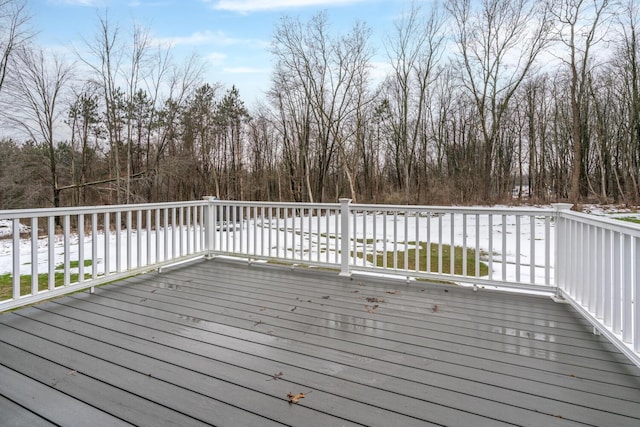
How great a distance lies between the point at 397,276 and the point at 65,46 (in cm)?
1070

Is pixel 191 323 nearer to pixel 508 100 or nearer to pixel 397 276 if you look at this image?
pixel 397 276

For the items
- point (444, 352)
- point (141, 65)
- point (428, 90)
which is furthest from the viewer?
point (428, 90)

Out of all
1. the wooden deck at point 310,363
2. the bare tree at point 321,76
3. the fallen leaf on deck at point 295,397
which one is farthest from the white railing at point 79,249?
the bare tree at point 321,76

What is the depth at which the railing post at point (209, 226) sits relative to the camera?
482 centimetres

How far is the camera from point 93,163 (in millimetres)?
13094

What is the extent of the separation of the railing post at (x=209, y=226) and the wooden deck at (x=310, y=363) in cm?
160

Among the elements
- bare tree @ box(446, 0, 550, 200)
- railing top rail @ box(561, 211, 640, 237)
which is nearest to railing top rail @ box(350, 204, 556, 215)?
railing top rail @ box(561, 211, 640, 237)

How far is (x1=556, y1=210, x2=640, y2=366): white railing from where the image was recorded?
1.87 m

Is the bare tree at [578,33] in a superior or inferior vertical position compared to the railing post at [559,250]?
superior

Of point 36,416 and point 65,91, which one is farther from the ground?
point 65,91

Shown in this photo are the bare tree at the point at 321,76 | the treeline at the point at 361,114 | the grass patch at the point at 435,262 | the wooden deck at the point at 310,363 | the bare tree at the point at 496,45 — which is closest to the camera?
the wooden deck at the point at 310,363

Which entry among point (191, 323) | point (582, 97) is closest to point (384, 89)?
point (582, 97)

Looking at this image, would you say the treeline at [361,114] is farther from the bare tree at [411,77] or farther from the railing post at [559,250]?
the railing post at [559,250]

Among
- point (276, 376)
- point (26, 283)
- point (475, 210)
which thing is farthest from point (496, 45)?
point (26, 283)
